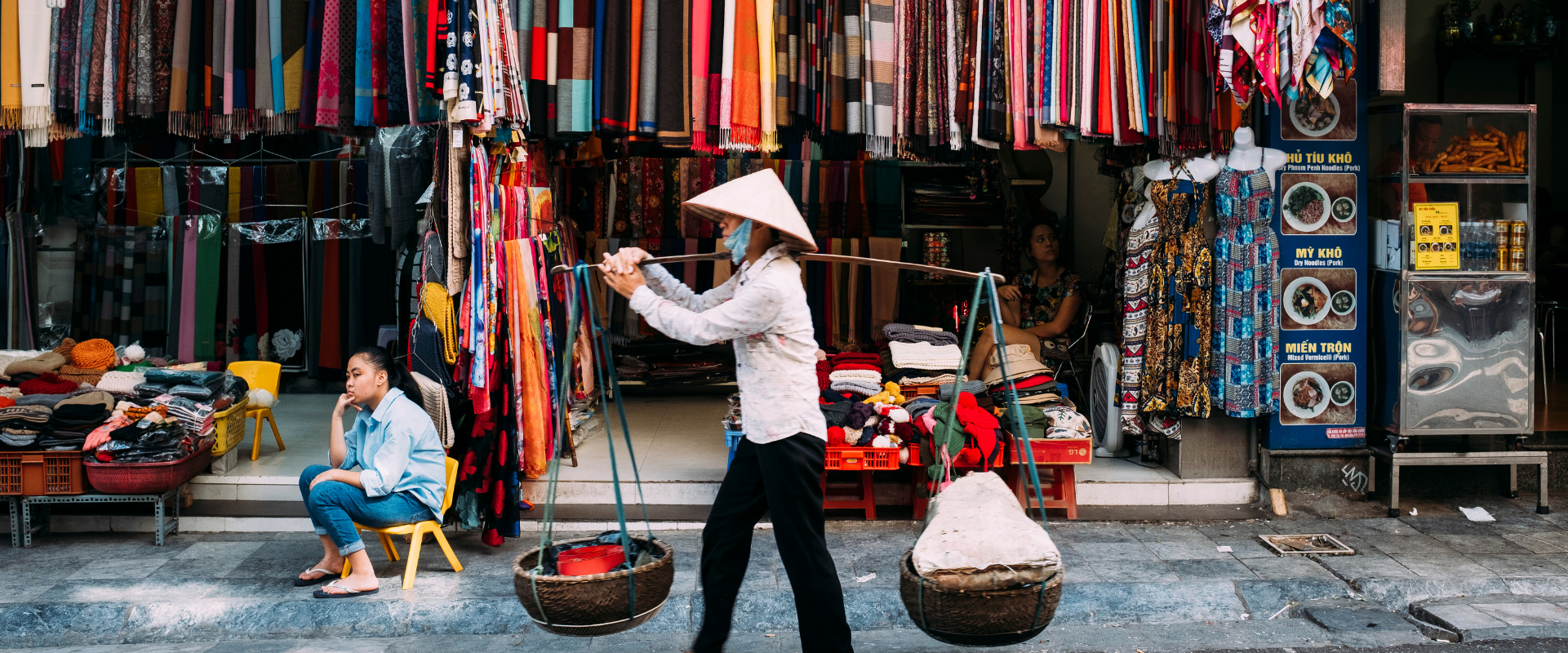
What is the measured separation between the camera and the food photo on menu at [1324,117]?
559 centimetres

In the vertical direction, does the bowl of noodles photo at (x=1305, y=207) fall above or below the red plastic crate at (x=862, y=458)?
above

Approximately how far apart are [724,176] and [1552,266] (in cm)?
633

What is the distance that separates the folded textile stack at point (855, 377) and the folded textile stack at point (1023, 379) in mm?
643

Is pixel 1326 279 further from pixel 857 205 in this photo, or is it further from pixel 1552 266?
pixel 1552 266

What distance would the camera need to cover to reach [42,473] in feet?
16.6

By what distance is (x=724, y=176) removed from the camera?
7.85 metres

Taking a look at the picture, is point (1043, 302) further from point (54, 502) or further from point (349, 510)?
point (54, 502)

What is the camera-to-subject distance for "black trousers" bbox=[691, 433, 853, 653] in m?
3.42

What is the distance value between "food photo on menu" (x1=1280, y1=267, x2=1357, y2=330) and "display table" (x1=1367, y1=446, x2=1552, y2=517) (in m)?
0.72

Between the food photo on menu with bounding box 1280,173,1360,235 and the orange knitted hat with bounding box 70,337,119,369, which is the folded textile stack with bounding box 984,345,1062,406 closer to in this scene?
the food photo on menu with bounding box 1280,173,1360,235

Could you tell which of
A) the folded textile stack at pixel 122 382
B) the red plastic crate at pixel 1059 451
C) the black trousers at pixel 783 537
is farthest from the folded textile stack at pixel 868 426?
the folded textile stack at pixel 122 382

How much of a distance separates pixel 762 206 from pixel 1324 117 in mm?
3680

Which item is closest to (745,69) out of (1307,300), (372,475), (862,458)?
(862,458)

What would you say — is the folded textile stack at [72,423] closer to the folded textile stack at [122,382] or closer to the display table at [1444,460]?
the folded textile stack at [122,382]
